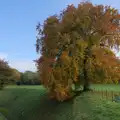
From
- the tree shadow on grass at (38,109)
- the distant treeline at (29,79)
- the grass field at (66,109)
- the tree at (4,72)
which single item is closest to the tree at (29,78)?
the distant treeline at (29,79)

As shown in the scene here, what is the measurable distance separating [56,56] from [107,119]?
425 inches

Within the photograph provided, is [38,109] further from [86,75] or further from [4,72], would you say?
[4,72]

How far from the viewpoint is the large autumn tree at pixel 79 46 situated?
31766mm

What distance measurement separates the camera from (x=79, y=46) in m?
32.2

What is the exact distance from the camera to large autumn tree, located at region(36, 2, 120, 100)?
31766mm

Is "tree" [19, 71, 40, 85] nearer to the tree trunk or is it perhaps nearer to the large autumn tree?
the tree trunk

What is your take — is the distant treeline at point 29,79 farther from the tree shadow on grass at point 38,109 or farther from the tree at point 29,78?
the tree shadow on grass at point 38,109

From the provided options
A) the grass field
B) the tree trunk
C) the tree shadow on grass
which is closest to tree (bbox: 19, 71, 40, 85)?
the tree shadow on grass

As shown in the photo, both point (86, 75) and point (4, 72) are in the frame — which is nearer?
point (86, 75)

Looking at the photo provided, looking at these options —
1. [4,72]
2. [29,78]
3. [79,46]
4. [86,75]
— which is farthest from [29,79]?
[79,46]

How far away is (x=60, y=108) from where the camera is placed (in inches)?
1220

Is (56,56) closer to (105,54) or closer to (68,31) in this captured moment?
(68,31)

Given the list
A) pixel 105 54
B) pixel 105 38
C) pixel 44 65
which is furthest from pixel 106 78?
pixel 44 65

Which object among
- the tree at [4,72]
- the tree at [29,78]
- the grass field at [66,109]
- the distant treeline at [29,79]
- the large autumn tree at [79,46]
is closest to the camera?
the grass field at [66,109]
